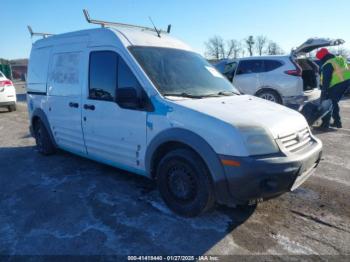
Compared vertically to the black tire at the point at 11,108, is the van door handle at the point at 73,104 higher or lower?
higher

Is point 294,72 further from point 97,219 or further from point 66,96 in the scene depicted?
point 97,219

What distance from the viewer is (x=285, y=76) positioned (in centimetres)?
900

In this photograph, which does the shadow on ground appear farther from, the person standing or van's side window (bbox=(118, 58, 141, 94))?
the person standing

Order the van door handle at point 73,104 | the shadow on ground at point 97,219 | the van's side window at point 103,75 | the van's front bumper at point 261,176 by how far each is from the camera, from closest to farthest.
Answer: the van's front bumper at point 261,176 → the shadow on ground at point 97,219 → the van's side window at point 103,75 → the van door handle at point 73,104

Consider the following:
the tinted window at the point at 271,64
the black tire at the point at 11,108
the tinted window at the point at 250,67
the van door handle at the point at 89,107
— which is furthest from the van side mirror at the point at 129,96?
the black tire at the point at 11,108

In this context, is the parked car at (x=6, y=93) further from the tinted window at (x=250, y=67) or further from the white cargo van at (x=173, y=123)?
the tinted window at (x=250, y=67)

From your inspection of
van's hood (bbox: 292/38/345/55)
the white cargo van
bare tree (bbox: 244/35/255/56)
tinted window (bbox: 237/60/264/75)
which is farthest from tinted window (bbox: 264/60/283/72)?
bare tree (bbox: 244/35/255/56)

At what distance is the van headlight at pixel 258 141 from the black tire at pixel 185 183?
1.74ft

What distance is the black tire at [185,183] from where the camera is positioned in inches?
127

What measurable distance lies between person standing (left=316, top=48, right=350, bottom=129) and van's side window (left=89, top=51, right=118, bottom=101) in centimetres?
599

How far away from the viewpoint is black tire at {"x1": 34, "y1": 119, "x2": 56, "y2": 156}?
→ 19.3ft

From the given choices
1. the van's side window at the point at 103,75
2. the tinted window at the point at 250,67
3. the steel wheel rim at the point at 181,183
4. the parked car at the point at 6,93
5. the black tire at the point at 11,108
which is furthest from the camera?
the black tire at the point at 11,108

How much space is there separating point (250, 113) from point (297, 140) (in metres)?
0.59

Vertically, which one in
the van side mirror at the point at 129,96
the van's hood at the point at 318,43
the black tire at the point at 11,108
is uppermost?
the van's hood at the point at 318,43
